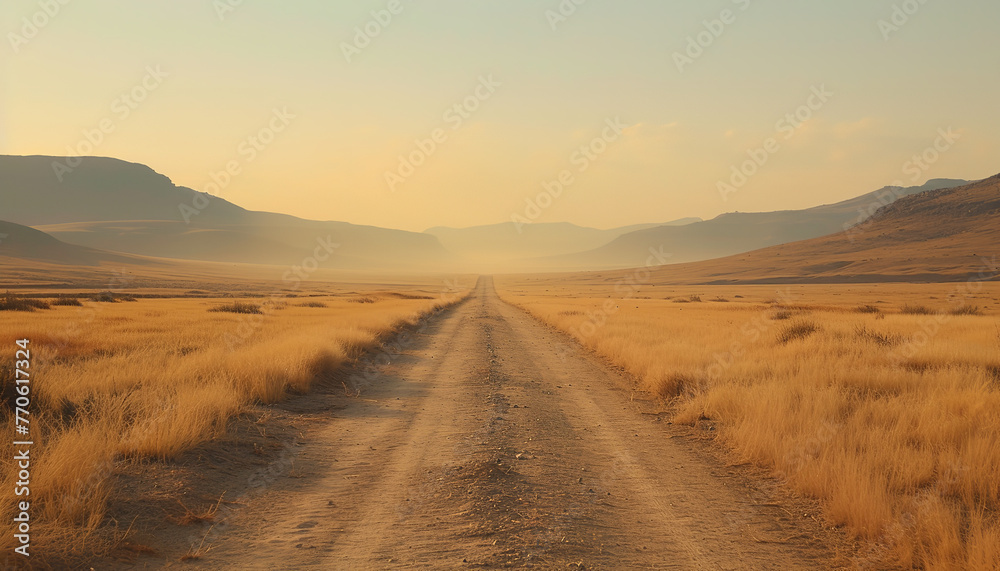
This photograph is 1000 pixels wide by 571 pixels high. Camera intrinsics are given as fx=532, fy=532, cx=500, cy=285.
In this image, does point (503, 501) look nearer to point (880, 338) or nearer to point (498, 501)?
point (498, 501)

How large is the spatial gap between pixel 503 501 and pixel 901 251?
146m

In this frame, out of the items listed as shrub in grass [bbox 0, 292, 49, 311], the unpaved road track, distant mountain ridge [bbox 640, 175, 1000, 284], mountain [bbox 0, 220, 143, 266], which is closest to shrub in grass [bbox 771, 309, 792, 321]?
the unpaved road track

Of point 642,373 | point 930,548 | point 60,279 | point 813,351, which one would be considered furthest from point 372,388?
point 60,279

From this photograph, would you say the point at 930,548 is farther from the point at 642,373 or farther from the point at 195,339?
the point at 195,339

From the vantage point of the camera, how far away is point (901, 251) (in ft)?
393

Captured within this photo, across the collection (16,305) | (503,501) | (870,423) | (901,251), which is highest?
(16,305)

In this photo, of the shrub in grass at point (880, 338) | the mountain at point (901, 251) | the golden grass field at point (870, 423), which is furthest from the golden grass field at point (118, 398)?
the mountain at point (901, 251)

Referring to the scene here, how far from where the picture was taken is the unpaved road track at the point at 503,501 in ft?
16.1

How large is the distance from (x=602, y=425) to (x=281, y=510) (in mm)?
5913

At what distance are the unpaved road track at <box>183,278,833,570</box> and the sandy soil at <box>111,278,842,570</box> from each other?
0.02 meters

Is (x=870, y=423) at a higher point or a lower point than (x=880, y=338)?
higher

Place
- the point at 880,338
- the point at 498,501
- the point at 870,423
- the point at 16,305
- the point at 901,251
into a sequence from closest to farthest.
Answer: the point at 498,501 → the point at 870,423 → the point at 880,338 → the point at 16,305 → the point at 901,251

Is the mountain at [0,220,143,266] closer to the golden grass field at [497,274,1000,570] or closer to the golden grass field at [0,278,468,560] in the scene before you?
the golden grass field at [0,278,468,560]

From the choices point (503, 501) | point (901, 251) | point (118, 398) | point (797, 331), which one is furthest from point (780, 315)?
point (901, 251)
